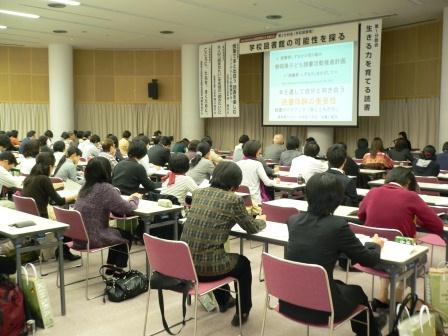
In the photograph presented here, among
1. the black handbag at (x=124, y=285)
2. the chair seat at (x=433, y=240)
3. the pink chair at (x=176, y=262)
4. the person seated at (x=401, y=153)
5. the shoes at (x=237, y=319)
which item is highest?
the person seated at (x=401, y=153)

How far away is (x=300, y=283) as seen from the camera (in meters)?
2.55

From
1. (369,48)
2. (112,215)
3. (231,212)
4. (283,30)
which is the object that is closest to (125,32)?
(283,30)

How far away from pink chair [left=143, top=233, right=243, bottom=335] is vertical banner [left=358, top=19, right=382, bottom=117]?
314 inches

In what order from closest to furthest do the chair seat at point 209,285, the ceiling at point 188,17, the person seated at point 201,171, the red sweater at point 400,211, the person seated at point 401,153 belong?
the chair seat at point 209,285
the red sweater at point 400,211
the person seated at point 201,171
the person seated at point 401,153
the ceiling at point 188,17

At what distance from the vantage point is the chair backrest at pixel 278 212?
4348 mm

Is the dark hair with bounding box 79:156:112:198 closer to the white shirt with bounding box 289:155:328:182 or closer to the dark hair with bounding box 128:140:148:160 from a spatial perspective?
the dark hair with bounding box 128:140:148:160

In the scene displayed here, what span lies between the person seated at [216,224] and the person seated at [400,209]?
1.00 metres

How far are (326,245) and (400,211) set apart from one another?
1.18m

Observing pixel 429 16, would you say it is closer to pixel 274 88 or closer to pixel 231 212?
pixel 274 88

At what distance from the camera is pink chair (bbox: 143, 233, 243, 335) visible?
2951mm

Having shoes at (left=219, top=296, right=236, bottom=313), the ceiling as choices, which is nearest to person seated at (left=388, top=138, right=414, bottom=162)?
the ceiling

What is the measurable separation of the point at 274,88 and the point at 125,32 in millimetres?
4144

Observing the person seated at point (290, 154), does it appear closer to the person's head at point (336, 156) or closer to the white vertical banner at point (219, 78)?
the person's head at point (336, 156)

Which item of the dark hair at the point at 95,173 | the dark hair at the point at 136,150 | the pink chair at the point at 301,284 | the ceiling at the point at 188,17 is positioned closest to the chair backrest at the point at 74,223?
the dark hair at the point at 95,173
